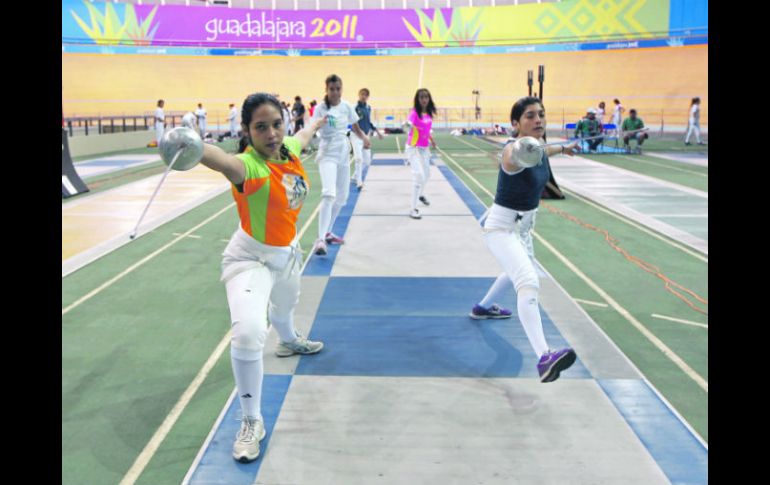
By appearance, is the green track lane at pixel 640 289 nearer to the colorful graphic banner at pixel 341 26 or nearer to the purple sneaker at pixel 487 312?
the purple sneaker at pixel 487 312

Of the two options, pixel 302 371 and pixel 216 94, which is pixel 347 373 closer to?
pixel 302 371

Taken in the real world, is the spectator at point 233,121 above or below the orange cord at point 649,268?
above

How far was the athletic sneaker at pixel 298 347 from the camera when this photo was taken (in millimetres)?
5270

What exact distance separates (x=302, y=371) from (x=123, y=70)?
48.1 m

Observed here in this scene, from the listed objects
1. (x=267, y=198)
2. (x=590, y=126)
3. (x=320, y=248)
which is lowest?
(x=320, y=248)

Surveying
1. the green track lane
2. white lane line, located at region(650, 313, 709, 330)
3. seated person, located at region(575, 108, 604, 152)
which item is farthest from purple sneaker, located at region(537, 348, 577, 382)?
seated person, located at region(575, 108, 604, 152)

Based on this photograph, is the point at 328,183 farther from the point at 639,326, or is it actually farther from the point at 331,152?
the point at 639,326

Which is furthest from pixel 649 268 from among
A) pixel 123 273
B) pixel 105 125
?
pixel 105 125

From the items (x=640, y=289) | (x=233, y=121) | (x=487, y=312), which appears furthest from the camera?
(x=233, y=121)

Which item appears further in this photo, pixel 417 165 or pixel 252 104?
pixel 417 165

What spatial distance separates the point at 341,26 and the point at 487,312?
45789 millimetres

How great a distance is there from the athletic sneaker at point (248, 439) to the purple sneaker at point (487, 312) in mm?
2802

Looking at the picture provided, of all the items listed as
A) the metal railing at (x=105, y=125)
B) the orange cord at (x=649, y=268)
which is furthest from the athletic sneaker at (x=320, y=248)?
the metal railing at (x=105, y=125)

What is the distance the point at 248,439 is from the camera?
Answer: 12.5 feet
